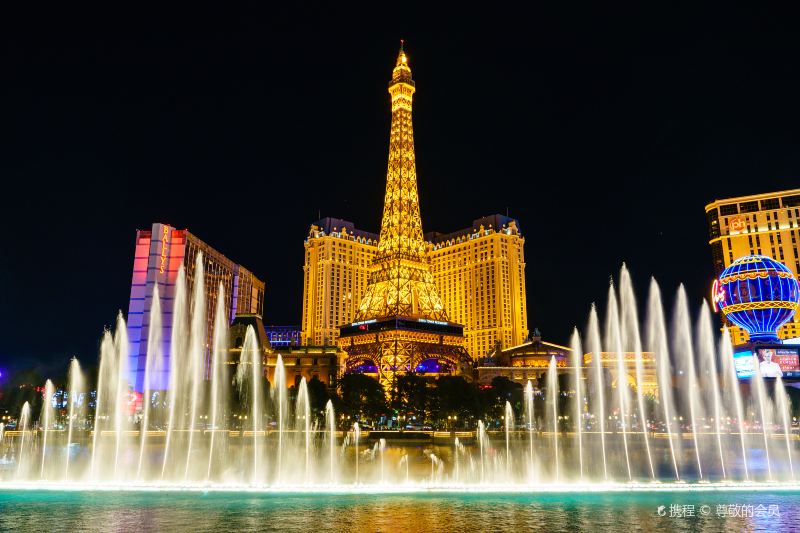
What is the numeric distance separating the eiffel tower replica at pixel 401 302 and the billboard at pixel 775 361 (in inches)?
1629

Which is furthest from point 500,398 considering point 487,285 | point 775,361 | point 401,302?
point 487,285

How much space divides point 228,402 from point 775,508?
55.0m

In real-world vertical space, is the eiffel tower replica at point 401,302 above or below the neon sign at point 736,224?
below

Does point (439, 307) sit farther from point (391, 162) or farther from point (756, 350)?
point (756, 350)

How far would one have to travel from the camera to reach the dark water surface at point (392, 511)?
16.0 meters

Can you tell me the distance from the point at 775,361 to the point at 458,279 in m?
66.6

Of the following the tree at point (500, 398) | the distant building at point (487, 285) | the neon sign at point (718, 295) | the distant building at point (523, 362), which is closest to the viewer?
the tree at point (500, 398)

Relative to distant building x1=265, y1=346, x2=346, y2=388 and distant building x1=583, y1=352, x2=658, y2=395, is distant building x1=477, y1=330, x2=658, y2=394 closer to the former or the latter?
distant building x1=583, y1=352, x2=658, y2=395

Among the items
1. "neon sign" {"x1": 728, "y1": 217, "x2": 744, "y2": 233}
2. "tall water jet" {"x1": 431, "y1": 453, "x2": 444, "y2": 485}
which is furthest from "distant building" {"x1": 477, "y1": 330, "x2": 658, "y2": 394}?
"tall water jet" {"x1": 431, "y1": 453, "x2": 444, "y2": 485}

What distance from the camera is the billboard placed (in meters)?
78.8

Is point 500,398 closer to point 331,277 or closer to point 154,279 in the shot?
point 154,279

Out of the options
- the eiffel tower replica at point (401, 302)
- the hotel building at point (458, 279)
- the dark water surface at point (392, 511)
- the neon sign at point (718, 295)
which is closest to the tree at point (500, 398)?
the eiffel tower replica at point (401, 302)

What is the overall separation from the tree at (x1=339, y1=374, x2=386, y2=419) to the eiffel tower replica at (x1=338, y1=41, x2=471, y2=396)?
20.2 meters

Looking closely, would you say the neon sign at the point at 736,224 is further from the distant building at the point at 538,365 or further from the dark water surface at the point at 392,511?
the dark water surface at the point at 392,511
